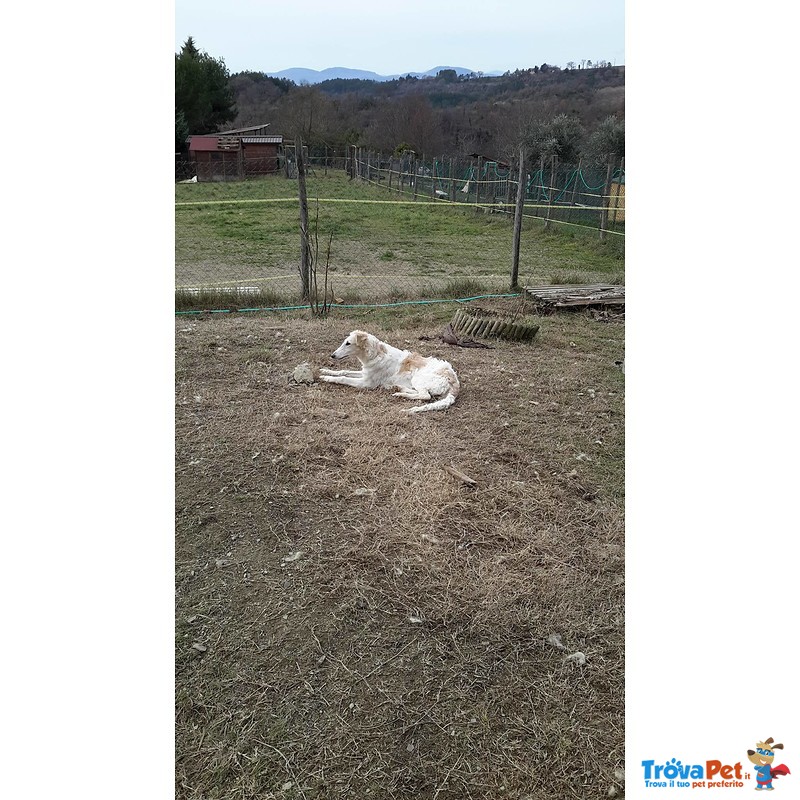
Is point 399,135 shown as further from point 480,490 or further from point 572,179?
point 480,490

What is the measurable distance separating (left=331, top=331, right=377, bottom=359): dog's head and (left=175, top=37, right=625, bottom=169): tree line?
21.2m

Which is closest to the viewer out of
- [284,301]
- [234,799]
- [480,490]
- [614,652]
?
[234,799]

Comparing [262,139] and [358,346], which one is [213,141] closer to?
[262,139]

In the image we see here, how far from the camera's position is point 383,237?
1352cm

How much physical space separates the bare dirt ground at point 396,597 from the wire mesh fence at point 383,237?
291 cm

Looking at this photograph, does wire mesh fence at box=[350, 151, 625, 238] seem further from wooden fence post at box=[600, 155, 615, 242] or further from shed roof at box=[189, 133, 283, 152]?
shed roof at box=[189, 133, 283, 152]

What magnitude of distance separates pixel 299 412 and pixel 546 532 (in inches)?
73.9

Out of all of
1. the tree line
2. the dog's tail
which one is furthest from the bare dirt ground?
the tree line

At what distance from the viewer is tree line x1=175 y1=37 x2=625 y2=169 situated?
80.5 ft

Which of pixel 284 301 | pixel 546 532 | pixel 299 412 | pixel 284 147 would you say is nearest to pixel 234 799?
pixel 546 532

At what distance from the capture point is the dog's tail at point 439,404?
4.18 meters

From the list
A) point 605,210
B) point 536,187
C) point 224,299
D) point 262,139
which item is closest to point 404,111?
point 262,139

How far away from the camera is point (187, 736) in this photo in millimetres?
1835
